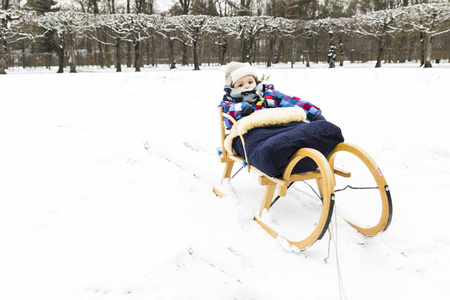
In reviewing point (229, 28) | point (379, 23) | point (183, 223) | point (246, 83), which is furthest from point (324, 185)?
point (379, 23)

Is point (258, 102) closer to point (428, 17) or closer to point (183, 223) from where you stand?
point (183, 223)

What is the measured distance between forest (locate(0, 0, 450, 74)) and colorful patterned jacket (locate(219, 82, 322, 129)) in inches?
737

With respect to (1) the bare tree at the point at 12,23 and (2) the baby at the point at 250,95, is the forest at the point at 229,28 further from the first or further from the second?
(2) the baby at the point at 250,95

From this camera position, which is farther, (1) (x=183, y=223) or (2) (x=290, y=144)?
(1) (x=183, y=223)

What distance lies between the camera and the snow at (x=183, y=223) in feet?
7.30

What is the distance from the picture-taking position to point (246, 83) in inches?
146

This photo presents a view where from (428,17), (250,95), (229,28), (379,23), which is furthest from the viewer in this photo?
(229,28)

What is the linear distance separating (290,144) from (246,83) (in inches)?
53.7

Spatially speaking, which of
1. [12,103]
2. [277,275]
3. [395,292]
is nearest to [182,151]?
[277,275]

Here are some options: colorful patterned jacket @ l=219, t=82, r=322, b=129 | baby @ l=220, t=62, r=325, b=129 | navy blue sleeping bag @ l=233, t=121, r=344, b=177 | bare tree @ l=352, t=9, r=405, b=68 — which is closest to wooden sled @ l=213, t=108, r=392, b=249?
navy blue sleeping bag @ l=233, t=121, r=344, b=177

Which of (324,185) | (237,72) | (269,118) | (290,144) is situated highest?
(237,72)

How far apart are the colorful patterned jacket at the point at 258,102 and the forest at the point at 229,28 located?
18709 millimetres

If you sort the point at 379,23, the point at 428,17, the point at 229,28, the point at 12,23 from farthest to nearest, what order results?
1. the point at 229,28
2. the point at 379,23
3. the point at 12,23
4. the point at 428,17

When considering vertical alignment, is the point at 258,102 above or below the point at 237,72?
below
